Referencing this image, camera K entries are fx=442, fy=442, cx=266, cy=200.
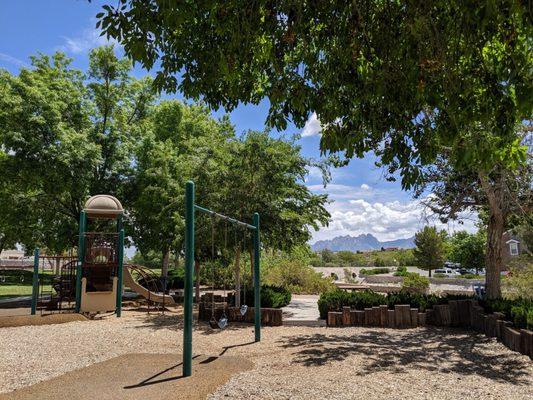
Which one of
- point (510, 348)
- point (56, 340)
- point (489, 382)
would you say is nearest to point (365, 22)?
point (489, 382)

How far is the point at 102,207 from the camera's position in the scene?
1565 centimetres

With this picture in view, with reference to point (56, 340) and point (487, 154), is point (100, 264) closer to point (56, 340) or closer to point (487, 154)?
point (56, 340)

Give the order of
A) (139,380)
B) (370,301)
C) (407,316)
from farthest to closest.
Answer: (370,301), (407,316), (139,380)

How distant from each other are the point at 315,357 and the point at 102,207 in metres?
10.8

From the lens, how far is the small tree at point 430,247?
49.3m

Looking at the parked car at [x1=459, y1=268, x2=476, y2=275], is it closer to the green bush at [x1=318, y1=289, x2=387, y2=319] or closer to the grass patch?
the grass patch

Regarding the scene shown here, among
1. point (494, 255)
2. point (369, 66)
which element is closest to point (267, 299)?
point (494, 255)

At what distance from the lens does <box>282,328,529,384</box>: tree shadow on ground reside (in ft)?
22.3

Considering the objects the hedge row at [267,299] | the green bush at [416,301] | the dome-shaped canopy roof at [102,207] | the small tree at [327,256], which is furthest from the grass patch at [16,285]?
the small tree at [327,256]

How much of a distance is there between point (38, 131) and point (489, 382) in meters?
18.8

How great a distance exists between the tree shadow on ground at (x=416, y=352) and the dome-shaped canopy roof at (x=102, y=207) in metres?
8.87

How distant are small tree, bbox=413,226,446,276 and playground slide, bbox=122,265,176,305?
38.6 meters

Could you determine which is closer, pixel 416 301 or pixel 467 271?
pixel 416 301

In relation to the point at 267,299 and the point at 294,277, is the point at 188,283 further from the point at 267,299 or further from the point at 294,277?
the point at 294,277
